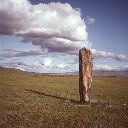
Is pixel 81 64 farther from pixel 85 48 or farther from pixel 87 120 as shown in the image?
pixel 87 120

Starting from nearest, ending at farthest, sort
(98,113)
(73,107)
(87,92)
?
(98,113) → (73,107) → (87,92)

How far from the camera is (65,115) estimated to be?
15828 mm

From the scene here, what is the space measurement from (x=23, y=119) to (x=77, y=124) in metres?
2.93

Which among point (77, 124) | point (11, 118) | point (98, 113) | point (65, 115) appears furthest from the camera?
point (98, 113)

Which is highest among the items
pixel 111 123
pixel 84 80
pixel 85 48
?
pixel 85 48

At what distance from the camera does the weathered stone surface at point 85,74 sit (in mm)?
22031

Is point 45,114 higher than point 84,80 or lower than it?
lower

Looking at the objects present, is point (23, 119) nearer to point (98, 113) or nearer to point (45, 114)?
point (45, 114)

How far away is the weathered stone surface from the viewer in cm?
2203

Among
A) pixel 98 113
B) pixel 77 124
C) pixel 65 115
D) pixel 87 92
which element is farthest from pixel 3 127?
pixel 87 92

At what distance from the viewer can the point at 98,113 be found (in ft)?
55.3

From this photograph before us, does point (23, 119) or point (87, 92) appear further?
point (87, 92)

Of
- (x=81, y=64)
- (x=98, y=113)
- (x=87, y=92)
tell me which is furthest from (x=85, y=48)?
(x=98, y=113)

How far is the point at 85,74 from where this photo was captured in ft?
73.0
